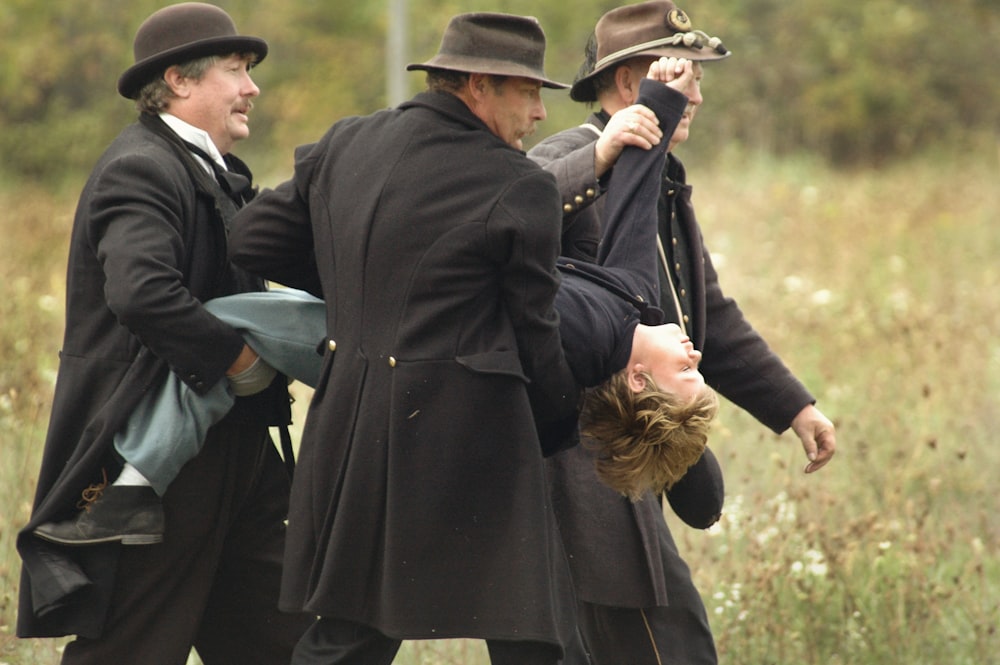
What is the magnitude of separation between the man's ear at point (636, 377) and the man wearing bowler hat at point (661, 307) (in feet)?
1.16

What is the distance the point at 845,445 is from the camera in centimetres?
709

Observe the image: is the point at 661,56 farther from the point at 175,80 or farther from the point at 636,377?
the point at 175,80

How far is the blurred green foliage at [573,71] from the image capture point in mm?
22688

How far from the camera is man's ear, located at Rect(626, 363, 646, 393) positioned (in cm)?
335

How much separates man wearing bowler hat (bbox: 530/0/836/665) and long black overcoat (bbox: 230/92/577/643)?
48 centimetres

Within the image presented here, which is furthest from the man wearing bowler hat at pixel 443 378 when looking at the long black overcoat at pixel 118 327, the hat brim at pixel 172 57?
the hat brim at pixel 172 57

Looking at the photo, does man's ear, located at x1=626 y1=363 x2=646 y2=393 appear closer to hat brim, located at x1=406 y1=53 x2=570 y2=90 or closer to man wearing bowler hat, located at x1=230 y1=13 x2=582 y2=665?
man wearing bowler hat, located at x1=230 y1=13 x2=582 y2=665

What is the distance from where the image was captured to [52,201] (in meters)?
14.7

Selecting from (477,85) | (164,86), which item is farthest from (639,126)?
(164,86)

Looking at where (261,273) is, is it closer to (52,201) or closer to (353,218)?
(353,218)

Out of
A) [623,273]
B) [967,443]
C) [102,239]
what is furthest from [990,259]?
[102,239]

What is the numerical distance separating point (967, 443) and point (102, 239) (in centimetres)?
504

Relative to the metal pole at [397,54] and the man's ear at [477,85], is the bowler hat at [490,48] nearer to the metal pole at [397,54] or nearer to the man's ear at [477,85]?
the man's ear at [477,85]

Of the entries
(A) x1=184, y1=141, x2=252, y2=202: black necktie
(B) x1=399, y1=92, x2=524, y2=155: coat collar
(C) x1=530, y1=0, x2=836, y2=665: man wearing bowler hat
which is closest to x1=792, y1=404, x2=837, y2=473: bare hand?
(C) x1=530, y1=0, x2=836, y2=665: man wearing bowler hat
